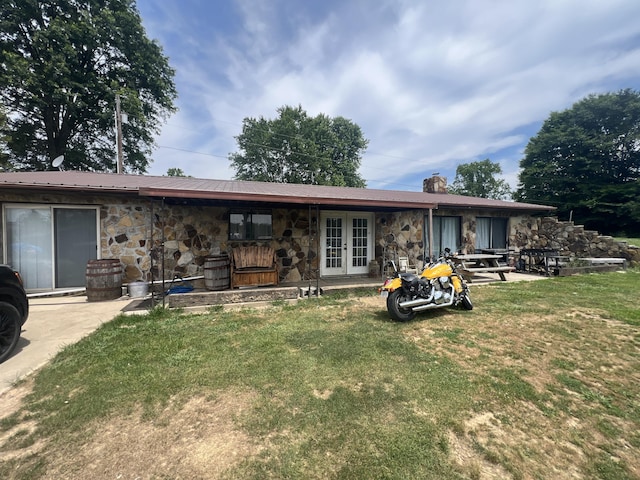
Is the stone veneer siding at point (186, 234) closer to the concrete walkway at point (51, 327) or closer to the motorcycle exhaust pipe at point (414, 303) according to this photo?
the concrete walkway at point (51, 327)

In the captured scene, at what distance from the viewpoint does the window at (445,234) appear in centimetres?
959

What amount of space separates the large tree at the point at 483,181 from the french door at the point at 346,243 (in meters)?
38.7

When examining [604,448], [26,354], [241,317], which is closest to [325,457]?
→ [604,448]

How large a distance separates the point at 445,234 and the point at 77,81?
20.7m

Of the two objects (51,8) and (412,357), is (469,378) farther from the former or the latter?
(51,8)

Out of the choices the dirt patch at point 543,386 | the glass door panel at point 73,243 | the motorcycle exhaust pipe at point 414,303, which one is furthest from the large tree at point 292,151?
the dirt patch at point 543,386

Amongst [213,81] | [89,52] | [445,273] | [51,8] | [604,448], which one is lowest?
[604,448]

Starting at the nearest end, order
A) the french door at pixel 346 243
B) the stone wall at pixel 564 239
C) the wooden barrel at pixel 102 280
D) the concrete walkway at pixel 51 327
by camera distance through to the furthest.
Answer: the concrete walkway at pixel 51 327, the wooden barrel at pixel 102 280, the french door at pixel 346 243, the stone wall at pixel 564 239

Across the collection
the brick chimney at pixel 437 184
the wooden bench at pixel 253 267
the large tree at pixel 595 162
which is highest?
the large tree at pixel 595 162

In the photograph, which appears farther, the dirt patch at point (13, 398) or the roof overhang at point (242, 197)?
the roof overhang at point (242, 197)

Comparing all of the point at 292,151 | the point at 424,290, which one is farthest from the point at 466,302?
the point at 292,151

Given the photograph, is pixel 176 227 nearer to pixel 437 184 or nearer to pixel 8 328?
pixel 8 328

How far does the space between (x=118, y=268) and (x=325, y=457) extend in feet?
19.8

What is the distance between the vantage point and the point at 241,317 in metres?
4.61
